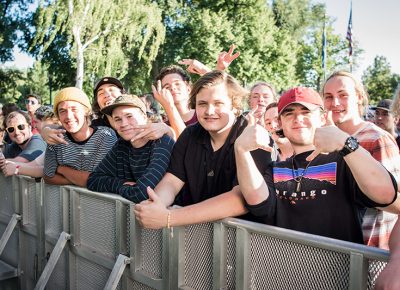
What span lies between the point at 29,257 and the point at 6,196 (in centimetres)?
78

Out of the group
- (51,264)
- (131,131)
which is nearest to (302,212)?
(131,131)

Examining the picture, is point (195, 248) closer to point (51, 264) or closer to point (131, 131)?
point (131, 131)

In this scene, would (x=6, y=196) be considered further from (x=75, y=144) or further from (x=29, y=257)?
(x=75, y=144)

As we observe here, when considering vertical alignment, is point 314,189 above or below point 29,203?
above

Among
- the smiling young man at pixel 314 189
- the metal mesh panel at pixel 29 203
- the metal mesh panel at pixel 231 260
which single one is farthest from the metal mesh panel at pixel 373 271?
the metal mesh panel at pixel 29 203

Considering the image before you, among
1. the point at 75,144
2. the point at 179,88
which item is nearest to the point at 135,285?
the point at 75,144

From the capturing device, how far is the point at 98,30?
23.4 m

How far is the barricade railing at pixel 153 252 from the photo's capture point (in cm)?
175

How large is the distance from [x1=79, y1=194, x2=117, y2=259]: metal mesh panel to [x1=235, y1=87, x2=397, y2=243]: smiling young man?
109 centimetres

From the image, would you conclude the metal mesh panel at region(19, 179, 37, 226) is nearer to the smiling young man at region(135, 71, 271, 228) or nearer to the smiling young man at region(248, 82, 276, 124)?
the smiling young man at region(135, 71, 271, 228)

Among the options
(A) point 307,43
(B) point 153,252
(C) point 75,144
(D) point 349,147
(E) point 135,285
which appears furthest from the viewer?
(A) point 307,43

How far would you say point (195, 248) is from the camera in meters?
2.32

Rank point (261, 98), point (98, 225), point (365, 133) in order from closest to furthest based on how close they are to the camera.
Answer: point (365, 133) → point (98, 225) → point (261, 98)

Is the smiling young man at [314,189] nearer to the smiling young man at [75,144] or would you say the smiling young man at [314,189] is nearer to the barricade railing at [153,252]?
the barricade railing at [153,252]
